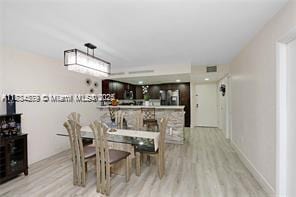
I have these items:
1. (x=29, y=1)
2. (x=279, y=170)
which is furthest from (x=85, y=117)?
(x=279, y=170)

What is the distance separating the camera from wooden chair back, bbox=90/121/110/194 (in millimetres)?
2240

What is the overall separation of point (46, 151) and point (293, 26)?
493 centimetres

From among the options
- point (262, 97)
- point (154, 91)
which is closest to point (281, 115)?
point (262, 97)

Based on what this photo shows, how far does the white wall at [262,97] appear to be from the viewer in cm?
208

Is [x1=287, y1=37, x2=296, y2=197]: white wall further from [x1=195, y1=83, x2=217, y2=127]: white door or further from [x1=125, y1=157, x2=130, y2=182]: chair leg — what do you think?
[x1=195, y1=83, x2=217, y2=127]: white door

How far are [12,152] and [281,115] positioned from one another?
4220mm

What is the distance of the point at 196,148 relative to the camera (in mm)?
4438

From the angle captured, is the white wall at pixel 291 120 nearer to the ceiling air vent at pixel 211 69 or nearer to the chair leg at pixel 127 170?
the chair leg at pixel 127 170

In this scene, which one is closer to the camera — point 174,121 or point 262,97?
point 262,97

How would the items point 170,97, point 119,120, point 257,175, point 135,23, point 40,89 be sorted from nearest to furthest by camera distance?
point 135,23, point 257,175, point 40,89, point 119,120, point 170,97

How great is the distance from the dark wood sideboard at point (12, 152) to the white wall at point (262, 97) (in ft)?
13.3

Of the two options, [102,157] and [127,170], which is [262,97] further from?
[102,157]

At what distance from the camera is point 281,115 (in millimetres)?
1973

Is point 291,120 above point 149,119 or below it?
above
